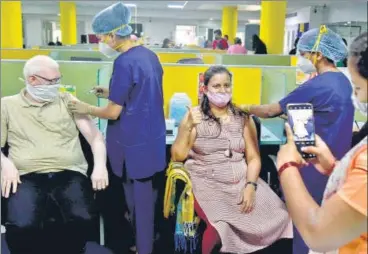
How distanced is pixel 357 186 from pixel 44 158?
63.7 inches

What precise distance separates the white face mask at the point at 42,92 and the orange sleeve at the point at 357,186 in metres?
1.56

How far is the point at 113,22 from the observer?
7.00 feet

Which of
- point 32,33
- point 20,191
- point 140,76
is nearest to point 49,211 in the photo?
point 20,191

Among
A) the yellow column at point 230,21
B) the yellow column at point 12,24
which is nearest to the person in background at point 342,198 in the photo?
the yellow column at point 12,24

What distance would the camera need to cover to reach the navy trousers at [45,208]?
1923 millimetres

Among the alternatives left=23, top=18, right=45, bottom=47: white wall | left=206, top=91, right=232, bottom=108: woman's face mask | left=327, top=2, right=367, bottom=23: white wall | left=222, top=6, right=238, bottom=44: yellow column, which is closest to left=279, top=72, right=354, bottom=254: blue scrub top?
left=206, top=91, right=232, bottom=108: woman's face mask

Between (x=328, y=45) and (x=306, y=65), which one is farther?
(x=306, y=65)

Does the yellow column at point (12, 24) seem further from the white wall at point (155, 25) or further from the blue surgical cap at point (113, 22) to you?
the white wall at point (155, 25)

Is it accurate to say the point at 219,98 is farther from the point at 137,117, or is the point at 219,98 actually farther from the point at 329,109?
the point at 329,109

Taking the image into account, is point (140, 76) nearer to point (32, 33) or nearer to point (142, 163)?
point (142, 163)

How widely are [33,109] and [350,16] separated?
35.0 ft

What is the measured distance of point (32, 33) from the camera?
2059cm

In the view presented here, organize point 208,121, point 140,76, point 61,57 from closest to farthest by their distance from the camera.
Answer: point 140,76 < point 208,121 < point 61,57

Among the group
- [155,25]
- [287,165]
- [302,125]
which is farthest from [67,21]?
[287,165]
